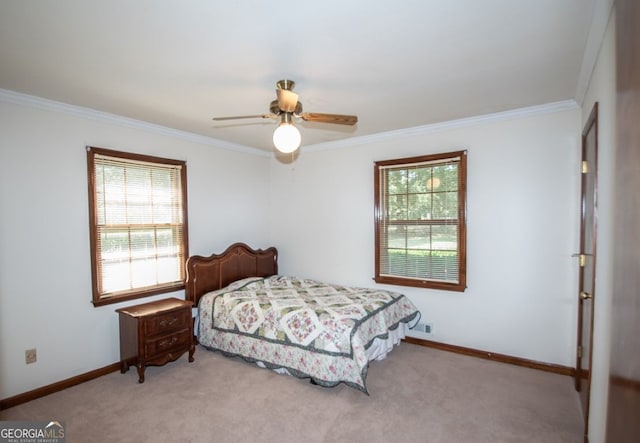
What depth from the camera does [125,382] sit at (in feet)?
10.1

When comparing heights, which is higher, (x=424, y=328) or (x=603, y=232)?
(x=603, y=232)

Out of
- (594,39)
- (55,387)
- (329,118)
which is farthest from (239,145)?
(594,39)

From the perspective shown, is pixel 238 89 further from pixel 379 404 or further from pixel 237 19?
pixel 379 404

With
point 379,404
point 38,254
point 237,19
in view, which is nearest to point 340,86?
point 237,19

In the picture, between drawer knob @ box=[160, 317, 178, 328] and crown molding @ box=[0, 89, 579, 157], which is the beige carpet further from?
crown molding @ box=[0, 89, 579, 157]

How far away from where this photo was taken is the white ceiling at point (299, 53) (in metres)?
1.68

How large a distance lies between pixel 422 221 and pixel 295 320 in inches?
72.0

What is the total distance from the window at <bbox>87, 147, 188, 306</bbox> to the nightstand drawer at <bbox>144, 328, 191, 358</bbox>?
0.59m

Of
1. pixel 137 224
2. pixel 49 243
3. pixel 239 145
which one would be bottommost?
pixel 49 243

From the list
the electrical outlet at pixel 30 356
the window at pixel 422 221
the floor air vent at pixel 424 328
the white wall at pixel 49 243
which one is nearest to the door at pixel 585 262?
the window at pixel 422 221

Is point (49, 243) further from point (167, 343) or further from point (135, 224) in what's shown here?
point (167, 343)

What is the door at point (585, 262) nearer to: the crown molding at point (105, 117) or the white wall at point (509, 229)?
the white wall at point (509, 229)

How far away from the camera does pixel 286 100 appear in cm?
221

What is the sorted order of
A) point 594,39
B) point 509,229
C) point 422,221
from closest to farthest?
point 594,39, point 509,229, point 422,221
